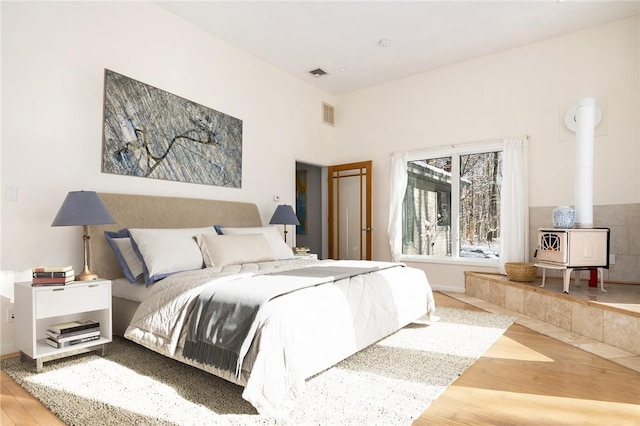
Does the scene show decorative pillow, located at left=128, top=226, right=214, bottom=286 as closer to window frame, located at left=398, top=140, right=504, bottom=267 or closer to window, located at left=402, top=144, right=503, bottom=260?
window frame, located at left=398, top=140, right=504, bottom=267

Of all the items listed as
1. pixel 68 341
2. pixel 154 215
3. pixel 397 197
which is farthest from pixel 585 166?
pixel 68 341

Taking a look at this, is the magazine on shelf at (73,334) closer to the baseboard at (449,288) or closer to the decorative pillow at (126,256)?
the decorative pillow at (126,256)

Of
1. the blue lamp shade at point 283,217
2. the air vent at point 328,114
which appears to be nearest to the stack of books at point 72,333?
the blue lamp shade at point 283,217

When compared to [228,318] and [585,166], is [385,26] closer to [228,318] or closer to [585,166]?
[585,166]

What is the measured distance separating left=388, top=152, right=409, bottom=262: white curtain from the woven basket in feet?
5.69

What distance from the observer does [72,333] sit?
2732 mm

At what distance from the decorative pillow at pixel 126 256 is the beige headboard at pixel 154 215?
0.15 metres

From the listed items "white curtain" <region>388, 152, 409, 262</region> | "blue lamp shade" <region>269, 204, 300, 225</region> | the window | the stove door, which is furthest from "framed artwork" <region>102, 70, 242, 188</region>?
the stove door

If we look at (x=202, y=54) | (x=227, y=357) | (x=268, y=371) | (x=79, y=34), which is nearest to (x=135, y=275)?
(x=227, y=357)

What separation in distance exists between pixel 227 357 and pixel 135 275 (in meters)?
1.43

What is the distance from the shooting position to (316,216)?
23.2 feet

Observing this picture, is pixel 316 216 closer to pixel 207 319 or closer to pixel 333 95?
pixel 333 95

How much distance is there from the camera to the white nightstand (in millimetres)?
2562

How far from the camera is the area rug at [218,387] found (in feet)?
6.37
